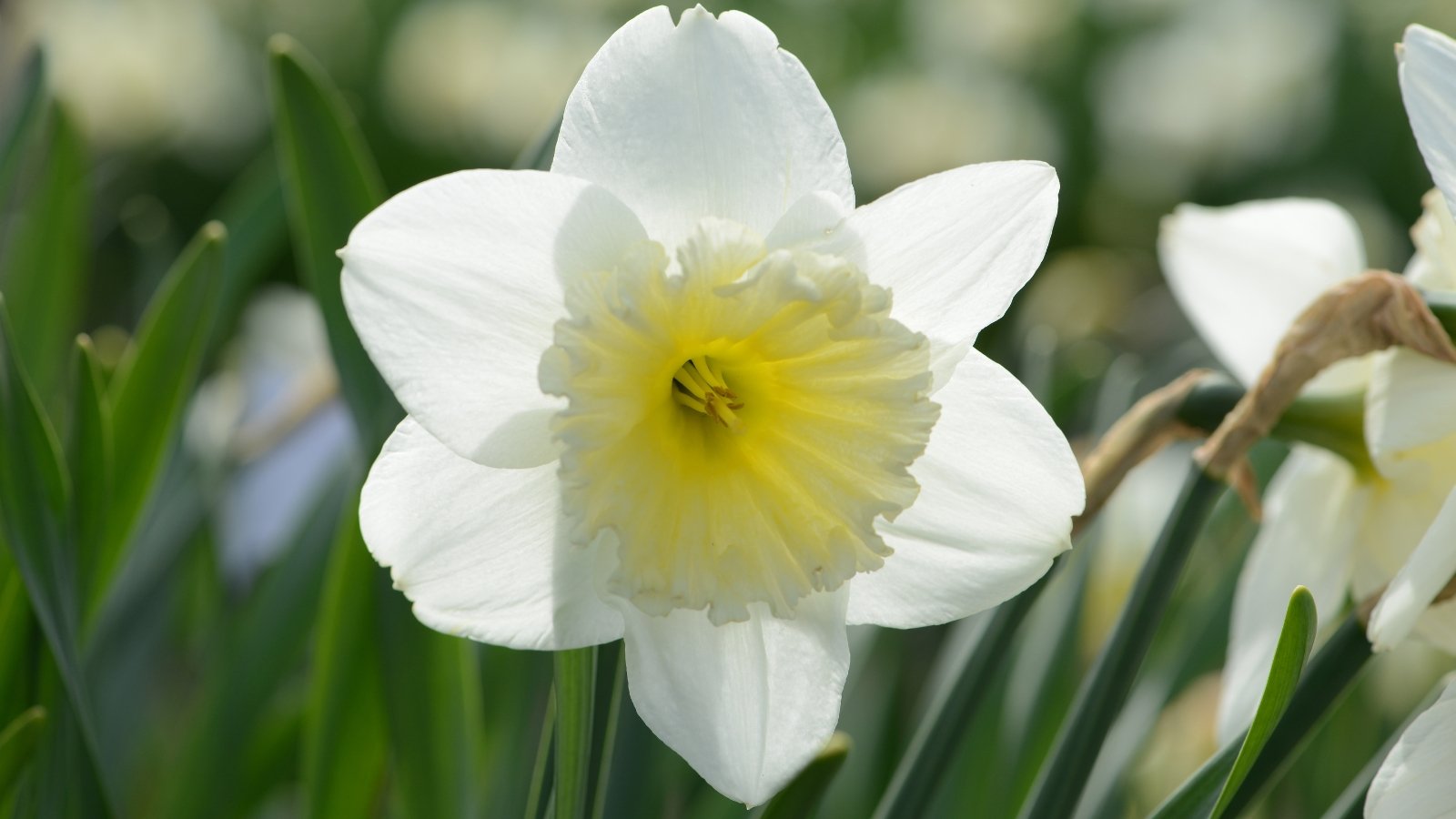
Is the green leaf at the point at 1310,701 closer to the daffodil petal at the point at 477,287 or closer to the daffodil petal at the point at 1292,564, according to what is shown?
the daffodil petal at the point at 1292,564

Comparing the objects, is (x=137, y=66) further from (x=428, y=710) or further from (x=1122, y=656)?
(x=1122, y=656)

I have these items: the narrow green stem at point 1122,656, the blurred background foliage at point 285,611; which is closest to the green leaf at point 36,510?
the blurred background foliage at point 285,611

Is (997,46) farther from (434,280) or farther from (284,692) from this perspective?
(434,280)

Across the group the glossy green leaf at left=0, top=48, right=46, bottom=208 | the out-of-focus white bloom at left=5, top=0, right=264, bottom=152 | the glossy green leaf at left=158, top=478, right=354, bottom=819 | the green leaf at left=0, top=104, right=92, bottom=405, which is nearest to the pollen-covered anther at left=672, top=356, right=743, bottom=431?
the glossy green leaf at left=158, top=478, right=354, bottom=819

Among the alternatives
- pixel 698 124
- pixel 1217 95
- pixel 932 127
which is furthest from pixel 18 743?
pixel 1217 95

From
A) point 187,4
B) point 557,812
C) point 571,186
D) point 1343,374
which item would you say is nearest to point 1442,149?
point 1343,374

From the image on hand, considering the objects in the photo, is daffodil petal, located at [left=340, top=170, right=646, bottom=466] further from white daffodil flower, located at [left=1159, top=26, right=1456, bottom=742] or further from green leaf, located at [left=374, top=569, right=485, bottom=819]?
white daffodil flower, located at [left=1159, top=26, right=1456, bottom=742]
